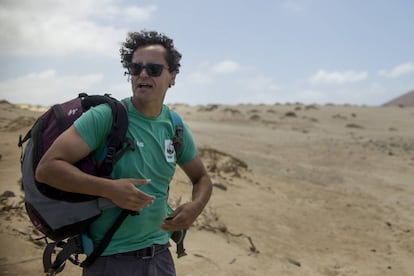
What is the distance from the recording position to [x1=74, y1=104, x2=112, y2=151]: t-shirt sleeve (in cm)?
210

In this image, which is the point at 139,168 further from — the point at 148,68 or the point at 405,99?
the point at 405,99

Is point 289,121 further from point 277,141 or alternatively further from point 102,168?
point 102,168

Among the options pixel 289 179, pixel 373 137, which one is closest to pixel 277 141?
pixel 373 137

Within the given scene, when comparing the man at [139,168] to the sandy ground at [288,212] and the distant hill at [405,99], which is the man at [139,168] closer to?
the sandy ground at [288,212]

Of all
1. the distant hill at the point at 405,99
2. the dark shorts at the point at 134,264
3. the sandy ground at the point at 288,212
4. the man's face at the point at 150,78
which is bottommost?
the sandy ground at the point at 288,212

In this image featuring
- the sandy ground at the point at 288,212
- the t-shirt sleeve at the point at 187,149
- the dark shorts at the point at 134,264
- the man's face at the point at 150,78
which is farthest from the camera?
the sandy ground at the point at 288,212

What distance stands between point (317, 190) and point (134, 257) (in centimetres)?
750

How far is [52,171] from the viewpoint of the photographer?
1992 mm

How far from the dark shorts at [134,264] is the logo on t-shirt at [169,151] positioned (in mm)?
451

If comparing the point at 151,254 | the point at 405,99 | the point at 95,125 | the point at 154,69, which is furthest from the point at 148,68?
the point at 405,99

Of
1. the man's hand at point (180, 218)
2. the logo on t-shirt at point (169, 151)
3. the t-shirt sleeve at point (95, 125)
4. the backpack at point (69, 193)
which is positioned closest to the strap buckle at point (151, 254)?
the man's hand at point (180, 218)

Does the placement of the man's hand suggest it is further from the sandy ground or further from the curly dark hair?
the sandy ground

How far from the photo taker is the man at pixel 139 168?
2.04 meters

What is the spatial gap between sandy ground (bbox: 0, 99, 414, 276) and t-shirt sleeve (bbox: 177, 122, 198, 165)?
182 centimetres
